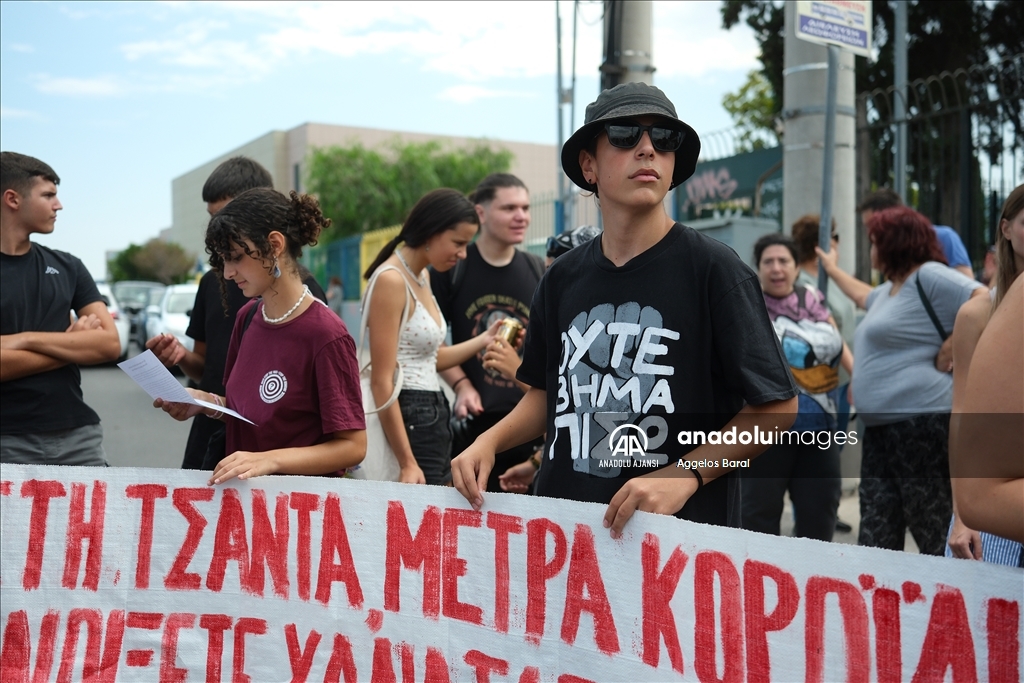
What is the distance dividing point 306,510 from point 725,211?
1029 cm

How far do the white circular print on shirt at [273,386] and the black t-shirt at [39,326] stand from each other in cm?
131

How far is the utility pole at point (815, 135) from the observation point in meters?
6.18

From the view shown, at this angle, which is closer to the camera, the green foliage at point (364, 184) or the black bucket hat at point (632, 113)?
the black bucket hat at point (632, 113)

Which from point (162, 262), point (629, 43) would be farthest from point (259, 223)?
point (162, 262)

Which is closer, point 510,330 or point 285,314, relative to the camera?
point 285,314

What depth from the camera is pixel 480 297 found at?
4.43m

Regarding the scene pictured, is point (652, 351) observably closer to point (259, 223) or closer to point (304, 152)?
point (259, 223)

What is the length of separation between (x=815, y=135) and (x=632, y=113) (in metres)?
4.52

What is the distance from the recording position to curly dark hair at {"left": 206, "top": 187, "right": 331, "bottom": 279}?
2.83 m

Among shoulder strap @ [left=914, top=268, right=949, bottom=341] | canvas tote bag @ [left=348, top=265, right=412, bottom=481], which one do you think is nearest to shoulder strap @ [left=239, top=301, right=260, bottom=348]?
canvas tote bag @ [left=348, top=265, right=412, bottom=481]

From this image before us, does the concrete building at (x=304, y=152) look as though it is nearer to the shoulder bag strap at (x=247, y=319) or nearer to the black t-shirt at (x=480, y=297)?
the black t-shirt at (x=480, y=297)

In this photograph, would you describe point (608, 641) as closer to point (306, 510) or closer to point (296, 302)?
point (306, 510)

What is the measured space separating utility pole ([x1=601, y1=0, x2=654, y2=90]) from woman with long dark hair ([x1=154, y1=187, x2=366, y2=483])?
3.86m

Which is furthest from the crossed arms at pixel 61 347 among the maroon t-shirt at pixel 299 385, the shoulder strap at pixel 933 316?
the shoulder strap at pixel 933 316
